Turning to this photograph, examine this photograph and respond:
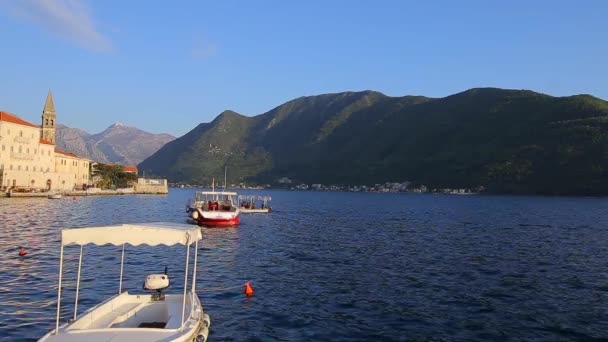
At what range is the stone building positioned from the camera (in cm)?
12725

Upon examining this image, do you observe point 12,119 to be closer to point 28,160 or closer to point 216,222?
point 28,160

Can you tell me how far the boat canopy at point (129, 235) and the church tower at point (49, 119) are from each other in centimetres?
18065

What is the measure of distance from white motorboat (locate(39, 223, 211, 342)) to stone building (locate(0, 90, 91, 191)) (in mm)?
130655

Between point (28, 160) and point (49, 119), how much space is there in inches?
1853

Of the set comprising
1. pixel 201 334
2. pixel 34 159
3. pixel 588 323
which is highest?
pixel 34 159

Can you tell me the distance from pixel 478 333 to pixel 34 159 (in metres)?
148

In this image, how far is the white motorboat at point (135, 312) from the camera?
14328 millimetres

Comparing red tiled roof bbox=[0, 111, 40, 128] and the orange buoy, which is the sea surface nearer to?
the orange buoy

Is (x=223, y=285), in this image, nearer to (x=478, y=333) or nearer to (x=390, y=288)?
(x=390, y=288)

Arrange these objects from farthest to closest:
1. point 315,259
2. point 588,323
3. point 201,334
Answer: point 315,259
point 588,323
point 201,334

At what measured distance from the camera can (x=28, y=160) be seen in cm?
13538

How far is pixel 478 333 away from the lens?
2127cm

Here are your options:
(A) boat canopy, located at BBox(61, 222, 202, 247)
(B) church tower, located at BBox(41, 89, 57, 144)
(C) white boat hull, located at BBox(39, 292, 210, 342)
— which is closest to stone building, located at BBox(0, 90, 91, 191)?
(B) church tower, located at BBox(41, 89, 57, 144)

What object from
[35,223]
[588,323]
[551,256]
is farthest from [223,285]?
[35,223]
